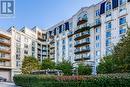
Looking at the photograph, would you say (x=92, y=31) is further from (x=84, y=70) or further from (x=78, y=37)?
(x=84, y=70)

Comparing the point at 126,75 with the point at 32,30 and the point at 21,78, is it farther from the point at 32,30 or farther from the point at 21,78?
the point at 32,30

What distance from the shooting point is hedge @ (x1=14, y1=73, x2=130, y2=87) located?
15361mm

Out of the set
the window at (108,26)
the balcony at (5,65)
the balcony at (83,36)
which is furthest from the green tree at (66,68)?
the balcony at (5,65)

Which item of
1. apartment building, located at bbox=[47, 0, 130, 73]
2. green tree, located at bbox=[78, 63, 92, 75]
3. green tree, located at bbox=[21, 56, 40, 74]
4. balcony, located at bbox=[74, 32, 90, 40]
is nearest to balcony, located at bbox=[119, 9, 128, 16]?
apartment building, located at bbox=[47, 0, 130, 73]

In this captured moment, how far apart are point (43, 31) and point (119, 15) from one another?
56.1 metres

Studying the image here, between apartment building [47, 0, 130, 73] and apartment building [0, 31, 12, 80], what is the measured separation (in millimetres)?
16993

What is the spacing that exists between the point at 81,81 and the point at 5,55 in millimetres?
63935

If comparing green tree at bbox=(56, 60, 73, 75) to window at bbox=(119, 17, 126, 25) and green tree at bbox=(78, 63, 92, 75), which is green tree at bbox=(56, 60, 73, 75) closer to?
green tree at bbox=(78, 63, 92, 75)

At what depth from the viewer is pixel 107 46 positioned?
64250mm

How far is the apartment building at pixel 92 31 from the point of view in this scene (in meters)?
60.8

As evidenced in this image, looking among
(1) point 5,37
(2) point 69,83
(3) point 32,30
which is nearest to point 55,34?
(3) point 32,30

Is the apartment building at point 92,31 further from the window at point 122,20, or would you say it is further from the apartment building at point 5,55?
the apartment building at point 5,55

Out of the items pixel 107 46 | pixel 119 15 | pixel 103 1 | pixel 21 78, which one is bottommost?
pixel 21 78

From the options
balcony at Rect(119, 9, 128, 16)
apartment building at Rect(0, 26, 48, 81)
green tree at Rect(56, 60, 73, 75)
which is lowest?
green tree at Rect(56, 60, 73, 75)
